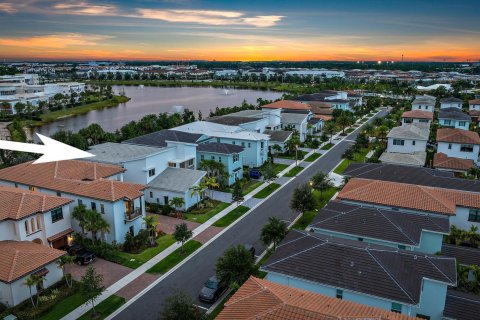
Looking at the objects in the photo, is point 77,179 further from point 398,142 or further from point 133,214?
point 398,142

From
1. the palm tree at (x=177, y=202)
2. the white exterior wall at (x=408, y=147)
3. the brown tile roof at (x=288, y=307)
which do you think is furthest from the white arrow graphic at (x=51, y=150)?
the white exterior wall at (x=408, y=147)

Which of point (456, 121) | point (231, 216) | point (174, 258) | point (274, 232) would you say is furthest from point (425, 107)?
point (174, 258)

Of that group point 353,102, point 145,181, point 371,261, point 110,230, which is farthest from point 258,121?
point 353,102

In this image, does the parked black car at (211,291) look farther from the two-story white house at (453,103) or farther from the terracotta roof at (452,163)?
the two-story white house at (453,103)

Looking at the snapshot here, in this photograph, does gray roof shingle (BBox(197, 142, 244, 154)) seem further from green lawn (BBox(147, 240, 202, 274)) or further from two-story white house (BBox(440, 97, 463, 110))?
two-story white house (BBox(440, 97, 463, 110))

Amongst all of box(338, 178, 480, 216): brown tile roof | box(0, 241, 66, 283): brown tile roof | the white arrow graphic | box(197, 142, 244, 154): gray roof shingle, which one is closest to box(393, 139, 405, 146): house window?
box(338, 178, 480, 216): brown tile roof

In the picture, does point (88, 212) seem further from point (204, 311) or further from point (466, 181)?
point (466, 181)
